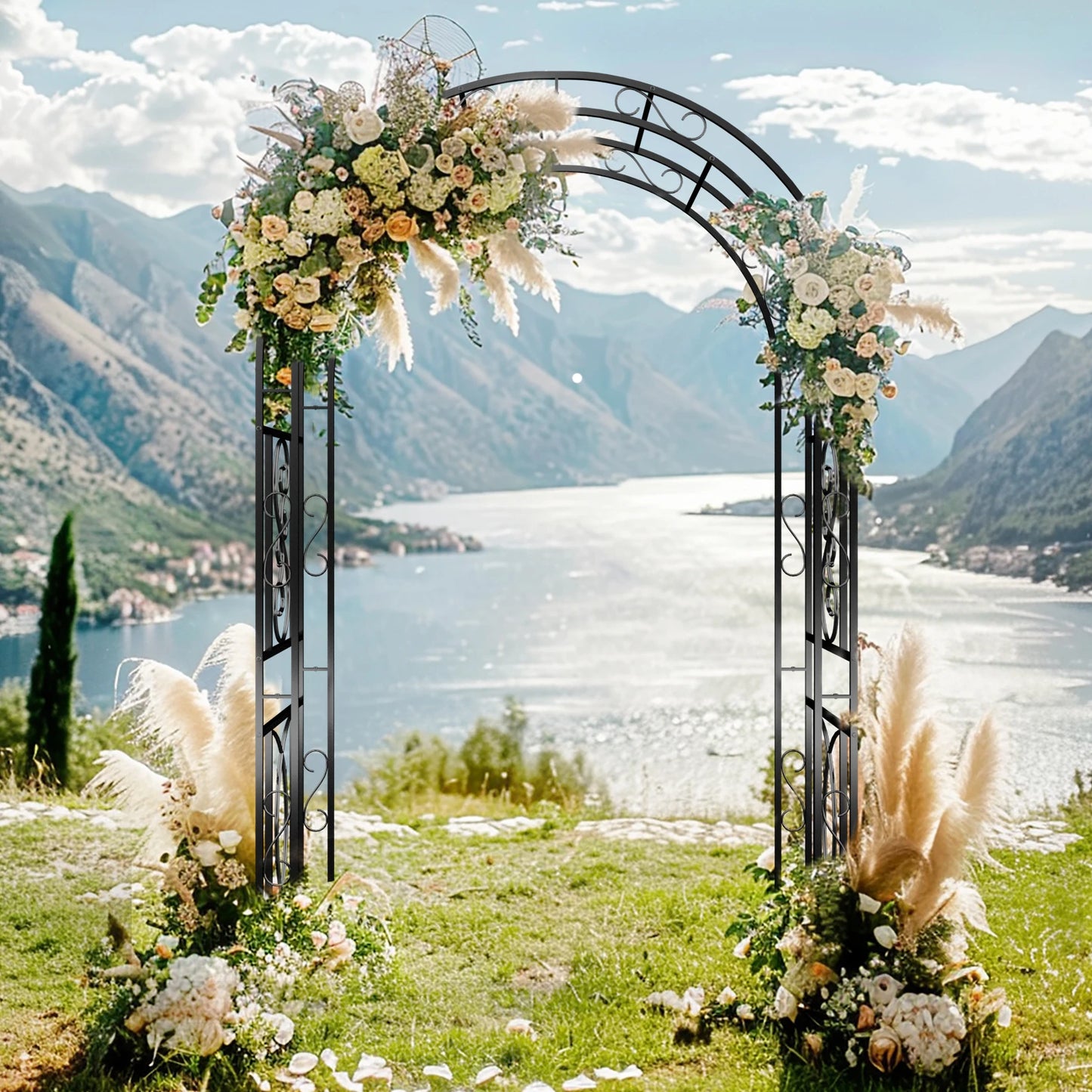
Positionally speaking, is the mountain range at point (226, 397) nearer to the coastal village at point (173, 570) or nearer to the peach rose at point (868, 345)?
the coastal village at point (173, 570)

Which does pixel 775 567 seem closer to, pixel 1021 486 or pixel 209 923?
pixel 209 923

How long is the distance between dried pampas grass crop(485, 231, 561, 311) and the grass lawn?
250cm

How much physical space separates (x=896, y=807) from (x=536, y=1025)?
1411mm

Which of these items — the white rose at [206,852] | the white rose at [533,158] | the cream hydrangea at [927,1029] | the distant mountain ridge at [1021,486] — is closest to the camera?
the cream hydrangea at [927,1029]

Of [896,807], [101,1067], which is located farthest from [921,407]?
[101,1067]

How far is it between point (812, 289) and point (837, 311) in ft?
0.47

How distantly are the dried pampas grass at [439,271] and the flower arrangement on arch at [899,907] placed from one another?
206 cm

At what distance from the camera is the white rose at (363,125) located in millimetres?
3871

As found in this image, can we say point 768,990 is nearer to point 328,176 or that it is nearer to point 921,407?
point 328,176

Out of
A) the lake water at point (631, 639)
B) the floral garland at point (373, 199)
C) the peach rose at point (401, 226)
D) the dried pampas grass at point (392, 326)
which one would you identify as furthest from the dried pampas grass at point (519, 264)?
the lake water at point (631, 639)

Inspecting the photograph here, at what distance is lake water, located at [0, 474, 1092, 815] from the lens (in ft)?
38.0

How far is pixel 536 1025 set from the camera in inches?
151

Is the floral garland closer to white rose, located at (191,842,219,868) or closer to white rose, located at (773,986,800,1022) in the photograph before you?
white rose, located at (191,842,219,868)

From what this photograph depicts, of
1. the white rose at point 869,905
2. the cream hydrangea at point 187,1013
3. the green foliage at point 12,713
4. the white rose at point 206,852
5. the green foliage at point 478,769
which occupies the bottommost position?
the green foliage at point 478,769
